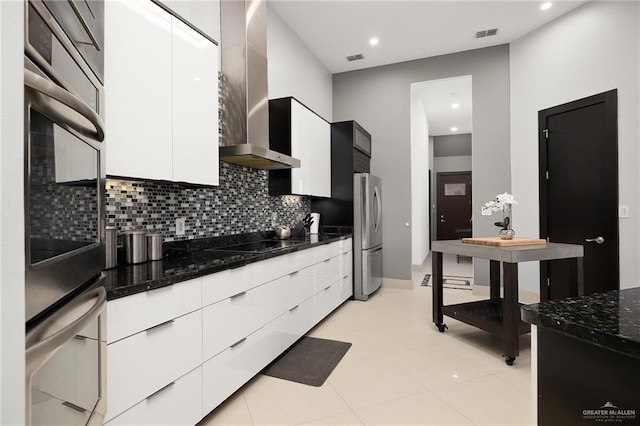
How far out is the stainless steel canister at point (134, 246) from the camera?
6.18ft

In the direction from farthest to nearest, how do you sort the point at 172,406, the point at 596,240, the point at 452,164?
1. the point at 452,164
2. the point at 596,240
3. the point at 172,406

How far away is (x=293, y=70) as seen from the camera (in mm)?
4121

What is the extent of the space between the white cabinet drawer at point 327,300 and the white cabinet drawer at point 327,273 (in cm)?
6

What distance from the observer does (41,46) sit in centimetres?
69

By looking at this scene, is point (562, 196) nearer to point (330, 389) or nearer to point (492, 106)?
point (492, 106)

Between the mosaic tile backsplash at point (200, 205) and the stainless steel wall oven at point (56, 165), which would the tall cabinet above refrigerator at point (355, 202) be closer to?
the mosaic tile backsplash at point (200, 205)

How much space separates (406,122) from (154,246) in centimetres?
408

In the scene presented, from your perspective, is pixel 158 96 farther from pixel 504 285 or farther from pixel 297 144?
pixel 504 285

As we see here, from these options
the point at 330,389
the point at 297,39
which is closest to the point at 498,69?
the point at 297,39

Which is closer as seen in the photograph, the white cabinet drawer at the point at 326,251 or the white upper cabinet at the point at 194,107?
the white upper cabinet at the point at 194,107

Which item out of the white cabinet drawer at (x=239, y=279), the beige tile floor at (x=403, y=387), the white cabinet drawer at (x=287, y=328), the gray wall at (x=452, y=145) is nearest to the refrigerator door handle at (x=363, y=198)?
the beige tile floor at (x=403, y=387)

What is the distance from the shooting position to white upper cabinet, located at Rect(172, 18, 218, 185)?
200cm

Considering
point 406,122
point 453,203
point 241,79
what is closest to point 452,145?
point 453,203

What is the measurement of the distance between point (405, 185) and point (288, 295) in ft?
10.00
